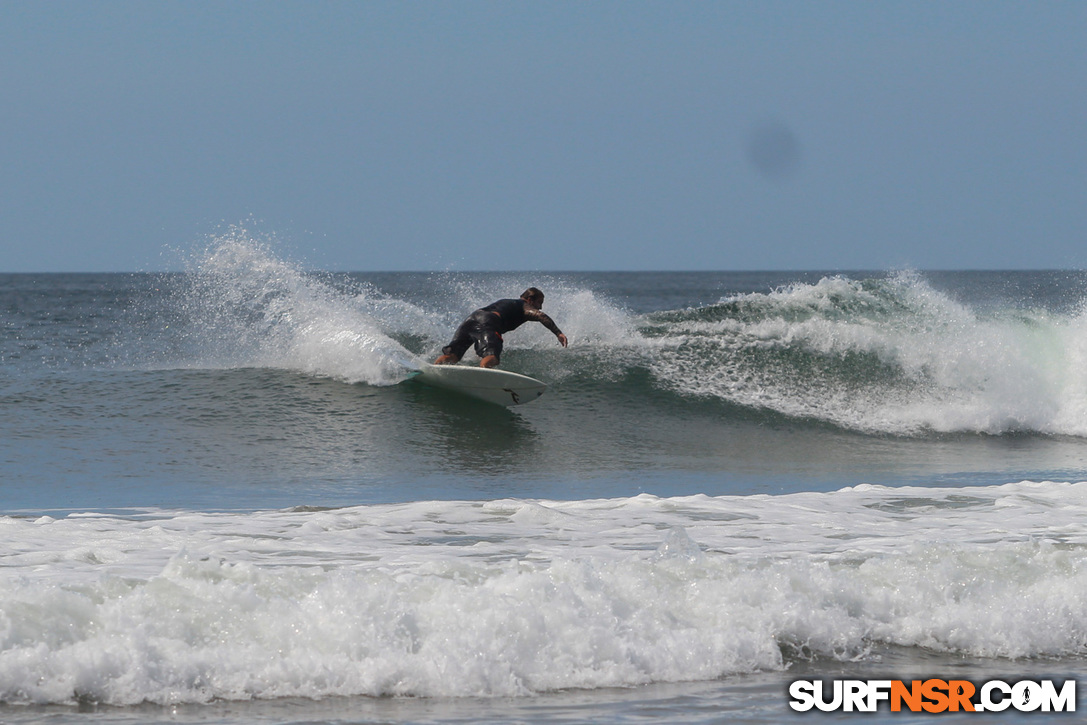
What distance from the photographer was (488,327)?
12555mm

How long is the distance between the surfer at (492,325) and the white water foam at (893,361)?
2.13 meters

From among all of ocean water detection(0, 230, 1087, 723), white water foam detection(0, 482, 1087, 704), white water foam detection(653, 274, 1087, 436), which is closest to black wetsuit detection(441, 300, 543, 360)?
ocean water detection(0, 230, 1087, 723)

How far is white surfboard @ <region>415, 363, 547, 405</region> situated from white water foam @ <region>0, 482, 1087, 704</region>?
5322mm

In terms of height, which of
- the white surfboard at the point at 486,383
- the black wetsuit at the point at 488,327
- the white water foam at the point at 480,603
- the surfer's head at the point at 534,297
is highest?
the surfer's head at the point at 534,297

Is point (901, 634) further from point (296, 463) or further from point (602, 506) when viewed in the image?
point (296, 463)

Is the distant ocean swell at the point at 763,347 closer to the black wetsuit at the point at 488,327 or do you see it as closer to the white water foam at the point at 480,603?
the black wetsuit at the point at 488,327

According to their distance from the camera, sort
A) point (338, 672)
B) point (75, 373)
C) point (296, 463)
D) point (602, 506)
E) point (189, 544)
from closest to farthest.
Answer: point (338, 672) < point (189, 544) < point (602, 506) < point (296, 463) < point (75, 373)

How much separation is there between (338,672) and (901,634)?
2620mm

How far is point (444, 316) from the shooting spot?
16.1 m

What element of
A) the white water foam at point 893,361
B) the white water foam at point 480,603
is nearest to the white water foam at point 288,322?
the white water foam at point 893,361

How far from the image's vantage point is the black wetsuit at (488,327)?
41.0ft

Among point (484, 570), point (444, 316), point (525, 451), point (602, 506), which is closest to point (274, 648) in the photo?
point (484, 570)

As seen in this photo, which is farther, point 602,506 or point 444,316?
point 444,316

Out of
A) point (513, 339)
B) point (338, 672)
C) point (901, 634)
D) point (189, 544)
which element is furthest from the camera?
point (513, 339)
